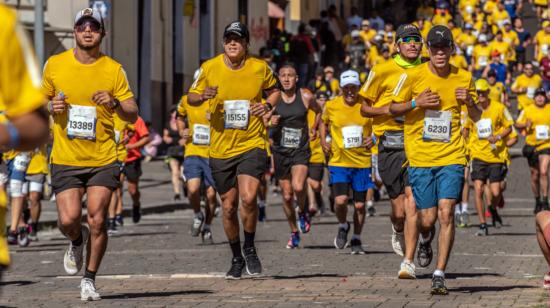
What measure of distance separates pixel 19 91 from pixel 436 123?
7226 millimetres

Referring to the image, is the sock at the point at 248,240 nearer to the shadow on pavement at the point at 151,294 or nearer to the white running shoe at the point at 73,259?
the shadow on pavement at the point at 151,294

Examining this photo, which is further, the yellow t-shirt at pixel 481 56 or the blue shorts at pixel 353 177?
the yellow t-shirt at pixel 481 56

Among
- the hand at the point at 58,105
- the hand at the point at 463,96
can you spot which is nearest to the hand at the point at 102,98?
the hand at the point at 58,105

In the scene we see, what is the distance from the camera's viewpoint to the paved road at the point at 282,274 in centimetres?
1128

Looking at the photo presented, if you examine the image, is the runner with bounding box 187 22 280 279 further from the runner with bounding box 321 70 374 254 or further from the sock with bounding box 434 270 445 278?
the runner with bounding box 321 70 374 254

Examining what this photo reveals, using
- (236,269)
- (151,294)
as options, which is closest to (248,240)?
(236,269)

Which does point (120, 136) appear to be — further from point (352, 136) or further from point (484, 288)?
point (484, 288)

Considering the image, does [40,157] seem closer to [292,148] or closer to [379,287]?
[292,148]

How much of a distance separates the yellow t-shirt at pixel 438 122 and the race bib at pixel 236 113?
1.40 m

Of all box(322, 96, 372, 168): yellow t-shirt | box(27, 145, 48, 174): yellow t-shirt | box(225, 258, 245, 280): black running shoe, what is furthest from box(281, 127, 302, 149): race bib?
box(225, 258, 245, 280): black running shoe

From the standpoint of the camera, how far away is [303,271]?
1400 cm

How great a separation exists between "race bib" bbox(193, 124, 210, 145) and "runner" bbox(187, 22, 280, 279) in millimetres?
6207

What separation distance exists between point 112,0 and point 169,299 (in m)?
26.0

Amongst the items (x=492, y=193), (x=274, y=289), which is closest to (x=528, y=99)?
(x=492, y=193)
